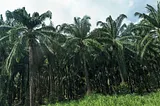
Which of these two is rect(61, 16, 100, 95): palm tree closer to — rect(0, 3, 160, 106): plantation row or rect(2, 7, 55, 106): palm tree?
rect(0, 3, 160, 106): plantation row

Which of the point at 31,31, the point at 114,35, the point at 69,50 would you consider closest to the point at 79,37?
the point at 69,50

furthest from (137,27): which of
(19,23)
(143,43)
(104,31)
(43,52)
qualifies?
(19,23)

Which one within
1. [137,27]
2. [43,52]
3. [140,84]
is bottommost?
[140,84]

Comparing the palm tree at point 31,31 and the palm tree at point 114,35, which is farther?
the palm tree at point 114,35

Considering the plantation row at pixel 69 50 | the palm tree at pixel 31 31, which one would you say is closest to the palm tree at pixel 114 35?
the plantation row at pixel 69 50

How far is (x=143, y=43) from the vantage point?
31203 mm

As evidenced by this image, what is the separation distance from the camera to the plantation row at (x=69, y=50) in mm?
27484

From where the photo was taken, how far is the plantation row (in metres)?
27.5

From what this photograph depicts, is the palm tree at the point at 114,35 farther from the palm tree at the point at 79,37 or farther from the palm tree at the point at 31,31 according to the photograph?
the palm tree at the point at 31,31

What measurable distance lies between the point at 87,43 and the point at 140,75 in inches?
834

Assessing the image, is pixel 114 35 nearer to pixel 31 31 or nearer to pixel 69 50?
pixel 69 50

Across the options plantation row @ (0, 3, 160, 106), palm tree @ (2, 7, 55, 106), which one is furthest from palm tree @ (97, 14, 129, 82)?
palm tree @ (2, 7, 55, 106)

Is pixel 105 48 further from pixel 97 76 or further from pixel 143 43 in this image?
pixel 97 76

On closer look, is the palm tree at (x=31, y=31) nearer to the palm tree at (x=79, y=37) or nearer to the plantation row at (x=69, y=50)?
the plantation row at (x=69, y=50)
